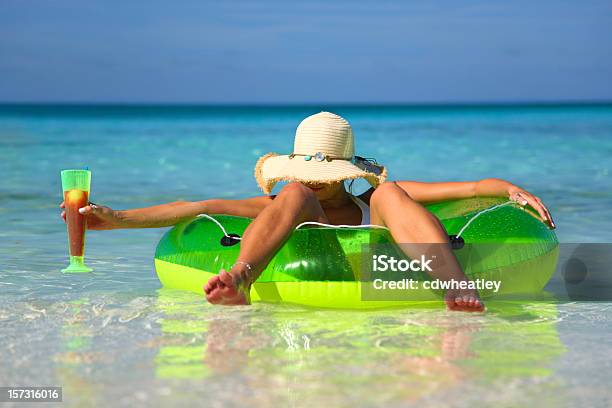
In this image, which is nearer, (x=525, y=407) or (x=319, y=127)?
(x=525, y=407)

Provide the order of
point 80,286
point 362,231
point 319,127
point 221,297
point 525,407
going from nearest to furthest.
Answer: point 525,407 → point 221,297 → point 362,231 → point 319,127 → point 80,286

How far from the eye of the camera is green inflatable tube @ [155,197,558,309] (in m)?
3.68

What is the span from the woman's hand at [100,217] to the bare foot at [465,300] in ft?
4.15

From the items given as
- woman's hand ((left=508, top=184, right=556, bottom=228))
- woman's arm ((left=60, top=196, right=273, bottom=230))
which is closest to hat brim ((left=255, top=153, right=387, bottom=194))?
woman's arm ((left=60, top=196, right=273, bottom=230))

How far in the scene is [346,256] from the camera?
3.67m

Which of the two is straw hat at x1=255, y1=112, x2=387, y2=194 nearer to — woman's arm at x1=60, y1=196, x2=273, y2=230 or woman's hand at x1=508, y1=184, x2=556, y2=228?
woman's arm at x1=60, y1=196, x2=273, y2=230

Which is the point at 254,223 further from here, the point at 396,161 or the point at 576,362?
the point at 396,161

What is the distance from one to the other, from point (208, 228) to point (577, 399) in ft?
6.08

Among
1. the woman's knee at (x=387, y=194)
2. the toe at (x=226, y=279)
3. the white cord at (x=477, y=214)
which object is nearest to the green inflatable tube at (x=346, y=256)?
the white cord at (x=477, y=214)

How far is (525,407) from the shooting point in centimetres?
252

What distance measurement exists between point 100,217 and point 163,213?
359mm

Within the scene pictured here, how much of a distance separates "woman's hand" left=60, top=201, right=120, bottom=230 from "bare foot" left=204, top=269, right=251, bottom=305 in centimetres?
56

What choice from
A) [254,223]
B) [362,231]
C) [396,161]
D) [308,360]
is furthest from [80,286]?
[396,161]

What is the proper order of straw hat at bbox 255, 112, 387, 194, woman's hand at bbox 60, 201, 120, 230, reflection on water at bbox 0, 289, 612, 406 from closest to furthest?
reflection on water at bbox 0, 289, 612, 406 → woman's hand at bbox 60, 201, 120, 230 → straw hat at bbox 255, 112, 387, 194
